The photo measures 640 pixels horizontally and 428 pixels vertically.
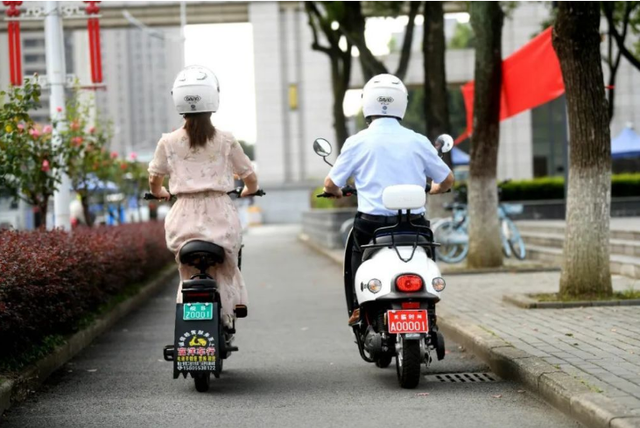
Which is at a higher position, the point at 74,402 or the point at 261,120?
the point at 261,120

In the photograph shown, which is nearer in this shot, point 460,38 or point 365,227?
point 365,227

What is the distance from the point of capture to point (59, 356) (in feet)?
26.5

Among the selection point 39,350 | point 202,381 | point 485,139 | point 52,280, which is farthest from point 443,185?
point 485,139

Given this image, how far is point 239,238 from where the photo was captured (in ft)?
23.2

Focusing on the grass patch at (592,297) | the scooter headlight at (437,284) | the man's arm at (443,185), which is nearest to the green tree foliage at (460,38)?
the grass patch at (592,297)

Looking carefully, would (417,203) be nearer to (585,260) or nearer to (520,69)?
(585,260)

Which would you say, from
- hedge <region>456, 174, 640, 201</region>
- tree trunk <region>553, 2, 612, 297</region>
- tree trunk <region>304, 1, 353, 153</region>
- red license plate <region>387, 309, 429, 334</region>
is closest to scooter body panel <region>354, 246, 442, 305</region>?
red license plate <region>387, 309, 429, 334</region>

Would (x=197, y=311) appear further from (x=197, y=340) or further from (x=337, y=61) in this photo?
(x=337, y=61)

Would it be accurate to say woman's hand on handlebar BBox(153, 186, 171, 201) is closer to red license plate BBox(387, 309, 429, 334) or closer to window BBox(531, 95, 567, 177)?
red license plate BBox(387, 309, 429, 334)

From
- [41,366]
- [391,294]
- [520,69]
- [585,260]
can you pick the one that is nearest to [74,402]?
[41,366]

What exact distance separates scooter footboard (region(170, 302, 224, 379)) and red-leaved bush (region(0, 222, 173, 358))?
1.00 metres

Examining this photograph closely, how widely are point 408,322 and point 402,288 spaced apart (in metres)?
0.21

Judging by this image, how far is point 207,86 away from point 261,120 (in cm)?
4485

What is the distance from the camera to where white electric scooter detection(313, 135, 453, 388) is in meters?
6.45
